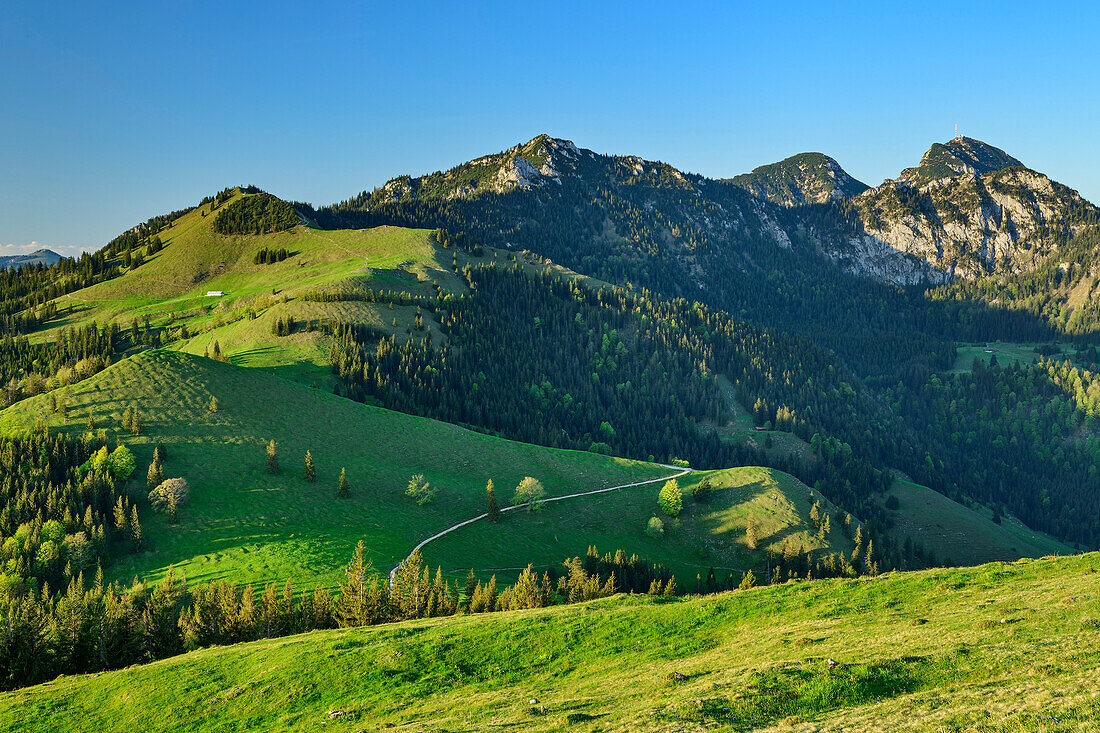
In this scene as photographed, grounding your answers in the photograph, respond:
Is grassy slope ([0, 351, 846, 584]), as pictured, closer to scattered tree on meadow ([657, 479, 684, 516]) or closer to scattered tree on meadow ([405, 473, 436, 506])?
scattered tree on meadow ([405, 473, 436, 506])

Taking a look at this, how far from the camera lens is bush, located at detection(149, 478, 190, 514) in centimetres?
11676

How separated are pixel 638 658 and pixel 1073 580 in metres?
37.8

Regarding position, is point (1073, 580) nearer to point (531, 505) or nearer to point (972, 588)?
point (972, 588)

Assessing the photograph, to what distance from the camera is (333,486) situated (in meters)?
135

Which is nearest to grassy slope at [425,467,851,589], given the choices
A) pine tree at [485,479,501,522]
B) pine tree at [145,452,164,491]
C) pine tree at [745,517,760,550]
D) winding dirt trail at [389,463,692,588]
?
pine tree at [745,517,760,550]

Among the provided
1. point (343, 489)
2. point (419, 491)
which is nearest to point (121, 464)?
point (343, 489)

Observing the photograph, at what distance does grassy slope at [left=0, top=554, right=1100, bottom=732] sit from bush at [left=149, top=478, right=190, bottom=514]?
59.6 meters

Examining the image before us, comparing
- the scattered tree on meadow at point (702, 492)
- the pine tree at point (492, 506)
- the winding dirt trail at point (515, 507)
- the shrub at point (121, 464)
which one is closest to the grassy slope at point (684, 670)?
the winding dirt trail at point (515, 507)

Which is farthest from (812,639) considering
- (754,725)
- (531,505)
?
(531,505)

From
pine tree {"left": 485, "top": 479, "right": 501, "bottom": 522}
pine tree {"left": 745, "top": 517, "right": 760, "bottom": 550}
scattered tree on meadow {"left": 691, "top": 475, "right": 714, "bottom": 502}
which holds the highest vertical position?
pine tree {"left": 485, "top": 479, "right": 501, "bottom": 522}

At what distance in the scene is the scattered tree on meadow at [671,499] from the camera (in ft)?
481

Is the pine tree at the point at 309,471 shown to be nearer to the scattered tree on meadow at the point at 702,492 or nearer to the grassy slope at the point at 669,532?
the grassy slope at the point at 669,532

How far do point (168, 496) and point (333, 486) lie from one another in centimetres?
3000

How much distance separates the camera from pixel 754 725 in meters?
31.1
